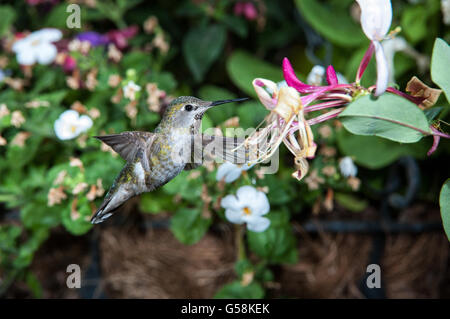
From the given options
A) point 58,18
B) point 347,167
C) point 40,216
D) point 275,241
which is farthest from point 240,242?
point 58,18

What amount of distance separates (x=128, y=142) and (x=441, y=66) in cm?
26

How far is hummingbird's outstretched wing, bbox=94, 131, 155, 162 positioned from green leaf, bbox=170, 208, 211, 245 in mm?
285

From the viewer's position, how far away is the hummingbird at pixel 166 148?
0.36 m

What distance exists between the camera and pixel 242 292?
635 mm

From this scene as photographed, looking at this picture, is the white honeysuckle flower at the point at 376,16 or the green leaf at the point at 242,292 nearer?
the white honeysuckle flower at the point at 376,16

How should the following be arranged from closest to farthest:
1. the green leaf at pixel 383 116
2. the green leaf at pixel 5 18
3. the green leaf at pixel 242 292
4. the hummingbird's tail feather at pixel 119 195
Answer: the green leaf at pixel 383 116, the hummingbird's tail feather at pixel 119 195, the green leaf at pixel 242 292, the green leaf at pixel 5 18

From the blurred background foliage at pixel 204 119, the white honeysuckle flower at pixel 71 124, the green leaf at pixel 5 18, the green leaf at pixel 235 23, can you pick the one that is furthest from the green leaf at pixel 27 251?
the green leaf at pixel 235 23

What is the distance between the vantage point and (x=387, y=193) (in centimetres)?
76

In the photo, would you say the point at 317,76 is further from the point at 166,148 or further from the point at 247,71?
the point at 247,71

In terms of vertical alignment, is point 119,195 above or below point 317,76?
below

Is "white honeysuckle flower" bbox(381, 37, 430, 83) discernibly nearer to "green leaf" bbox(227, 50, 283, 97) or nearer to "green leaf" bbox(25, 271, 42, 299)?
"green leaf" bbox(227, 50, 283, 97)

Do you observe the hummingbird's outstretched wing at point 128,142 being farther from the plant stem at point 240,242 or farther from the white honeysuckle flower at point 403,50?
the white honeysuckle flower at point 403,50

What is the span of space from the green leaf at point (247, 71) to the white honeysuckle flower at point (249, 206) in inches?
16.5

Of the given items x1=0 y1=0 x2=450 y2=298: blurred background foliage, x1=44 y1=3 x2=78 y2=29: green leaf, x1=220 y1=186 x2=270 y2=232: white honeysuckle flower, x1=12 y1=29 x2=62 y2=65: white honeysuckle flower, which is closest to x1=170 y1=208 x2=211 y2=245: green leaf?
x1=0 y1=0 x2=450 y2=298: blurred background foliage
